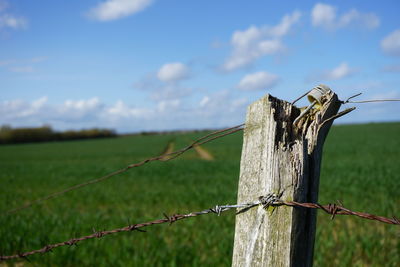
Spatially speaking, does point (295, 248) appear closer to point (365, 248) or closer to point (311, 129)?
point (311, 129)

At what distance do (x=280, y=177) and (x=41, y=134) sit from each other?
3733 inches

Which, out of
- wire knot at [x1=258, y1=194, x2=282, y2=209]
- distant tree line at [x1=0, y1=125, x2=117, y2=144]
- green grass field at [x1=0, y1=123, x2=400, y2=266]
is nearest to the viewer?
wire knot at [x1=258, y1=194, x2=282, y2=209]

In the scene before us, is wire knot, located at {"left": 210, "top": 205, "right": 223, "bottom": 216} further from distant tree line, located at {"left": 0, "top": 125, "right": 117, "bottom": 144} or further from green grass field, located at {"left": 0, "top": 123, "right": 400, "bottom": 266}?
distant tree line, located at {"left": 0, "top": 125, "right": 117, "bottom": 144}

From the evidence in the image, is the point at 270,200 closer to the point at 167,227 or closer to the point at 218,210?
the point at 218,210

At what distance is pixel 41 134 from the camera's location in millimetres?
86250

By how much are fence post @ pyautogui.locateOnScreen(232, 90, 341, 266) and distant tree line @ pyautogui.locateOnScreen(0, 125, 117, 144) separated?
89734 millimetres

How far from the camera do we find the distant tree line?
79600mm

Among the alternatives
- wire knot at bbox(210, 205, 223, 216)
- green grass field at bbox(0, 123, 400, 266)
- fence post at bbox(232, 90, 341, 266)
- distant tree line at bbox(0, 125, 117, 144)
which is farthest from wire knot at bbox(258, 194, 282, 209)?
distant tree line at bbox(0, 125, 117, 144)

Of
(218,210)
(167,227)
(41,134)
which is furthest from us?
(41,134)

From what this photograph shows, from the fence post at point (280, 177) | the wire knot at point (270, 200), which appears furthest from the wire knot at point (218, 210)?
the wire knot at point (270, 200)

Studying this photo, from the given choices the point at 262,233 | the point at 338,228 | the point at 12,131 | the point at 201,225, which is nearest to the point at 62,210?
the point at 201,225

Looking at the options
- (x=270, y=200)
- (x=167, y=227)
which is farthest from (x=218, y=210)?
(x=167, y=227)

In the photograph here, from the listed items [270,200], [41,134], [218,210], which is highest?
[270,200]

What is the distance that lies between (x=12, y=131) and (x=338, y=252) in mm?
90025
